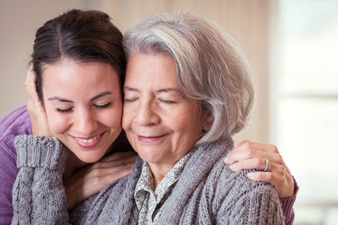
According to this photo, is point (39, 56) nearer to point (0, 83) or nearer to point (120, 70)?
point (120, 70)

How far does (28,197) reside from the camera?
1.49m

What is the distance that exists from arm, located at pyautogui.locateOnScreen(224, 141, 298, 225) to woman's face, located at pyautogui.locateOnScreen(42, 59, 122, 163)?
32 cm

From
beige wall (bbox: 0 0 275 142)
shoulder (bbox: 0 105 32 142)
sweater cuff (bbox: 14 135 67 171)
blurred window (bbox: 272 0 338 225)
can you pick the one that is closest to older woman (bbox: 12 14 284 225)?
sweater cuff (bbox: 14 135 67 171)

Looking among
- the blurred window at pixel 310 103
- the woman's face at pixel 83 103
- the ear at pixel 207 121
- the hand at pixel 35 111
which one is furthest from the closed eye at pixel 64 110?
the blurred window at pixel 310 103

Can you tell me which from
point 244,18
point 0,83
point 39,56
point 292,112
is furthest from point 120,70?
point 292,112

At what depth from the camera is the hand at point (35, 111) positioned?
1529 mm

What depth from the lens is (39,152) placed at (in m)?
1.50

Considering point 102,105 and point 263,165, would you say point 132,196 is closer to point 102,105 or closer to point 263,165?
point 102,105

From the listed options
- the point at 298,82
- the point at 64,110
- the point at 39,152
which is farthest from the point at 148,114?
the point at 298,82

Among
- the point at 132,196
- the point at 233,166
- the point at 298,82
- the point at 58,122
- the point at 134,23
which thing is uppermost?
the point at 134,23

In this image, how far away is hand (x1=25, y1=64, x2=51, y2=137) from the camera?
1529 millimetres

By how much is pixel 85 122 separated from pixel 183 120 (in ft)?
0.81

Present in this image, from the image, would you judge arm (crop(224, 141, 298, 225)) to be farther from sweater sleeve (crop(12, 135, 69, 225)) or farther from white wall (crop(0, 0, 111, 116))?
white wall (crop(0, 0, 111, 116))

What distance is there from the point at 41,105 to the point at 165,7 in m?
2.10
